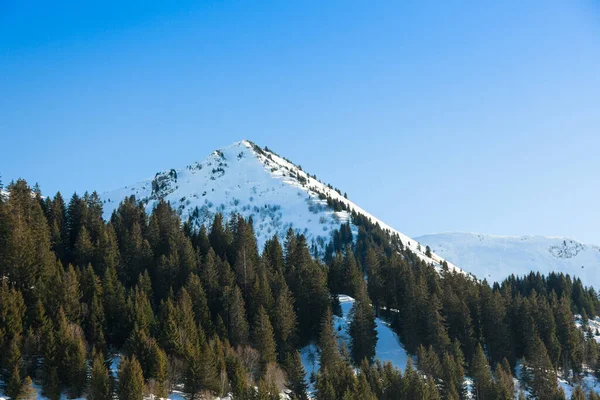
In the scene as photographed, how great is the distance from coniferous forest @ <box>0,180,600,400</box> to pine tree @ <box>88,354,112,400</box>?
0.42 feet

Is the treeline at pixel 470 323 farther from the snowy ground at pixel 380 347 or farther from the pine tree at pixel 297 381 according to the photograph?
the pine tree at pixel 297 381

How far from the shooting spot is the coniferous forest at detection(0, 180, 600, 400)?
6500 cm

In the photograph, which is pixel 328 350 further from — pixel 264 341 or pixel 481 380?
pixel 481 380

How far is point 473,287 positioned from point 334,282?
29834 mm

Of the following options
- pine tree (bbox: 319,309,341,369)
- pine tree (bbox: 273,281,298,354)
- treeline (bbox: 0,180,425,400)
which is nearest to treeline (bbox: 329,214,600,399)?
treeline (bbox: 0,180,425,400)

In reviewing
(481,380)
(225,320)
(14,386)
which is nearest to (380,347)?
(481,380)

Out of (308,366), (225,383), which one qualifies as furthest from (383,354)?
(225,383)

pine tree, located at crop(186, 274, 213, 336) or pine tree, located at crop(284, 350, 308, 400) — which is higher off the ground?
pine tree, located at crop(186, 274, 213, 336)

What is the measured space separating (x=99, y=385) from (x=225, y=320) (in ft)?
116

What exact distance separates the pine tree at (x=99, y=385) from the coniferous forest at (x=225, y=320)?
0.42 feet

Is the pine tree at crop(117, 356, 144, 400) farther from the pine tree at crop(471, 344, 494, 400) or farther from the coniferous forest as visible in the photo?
the pine tree at crop(471, 344, 494, 400)

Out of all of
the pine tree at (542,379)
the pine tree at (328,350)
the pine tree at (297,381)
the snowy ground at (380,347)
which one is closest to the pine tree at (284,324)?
the snowy ground at (380,347)

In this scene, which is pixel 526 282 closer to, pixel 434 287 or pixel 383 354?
pixel 434 287

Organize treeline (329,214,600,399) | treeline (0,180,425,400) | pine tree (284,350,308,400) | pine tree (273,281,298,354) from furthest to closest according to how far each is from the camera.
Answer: treeline (329,214,600,399) < pine tree (273,281,298,354) < pine tree (284,350,308,400) < treeline (0,180,425,400)
